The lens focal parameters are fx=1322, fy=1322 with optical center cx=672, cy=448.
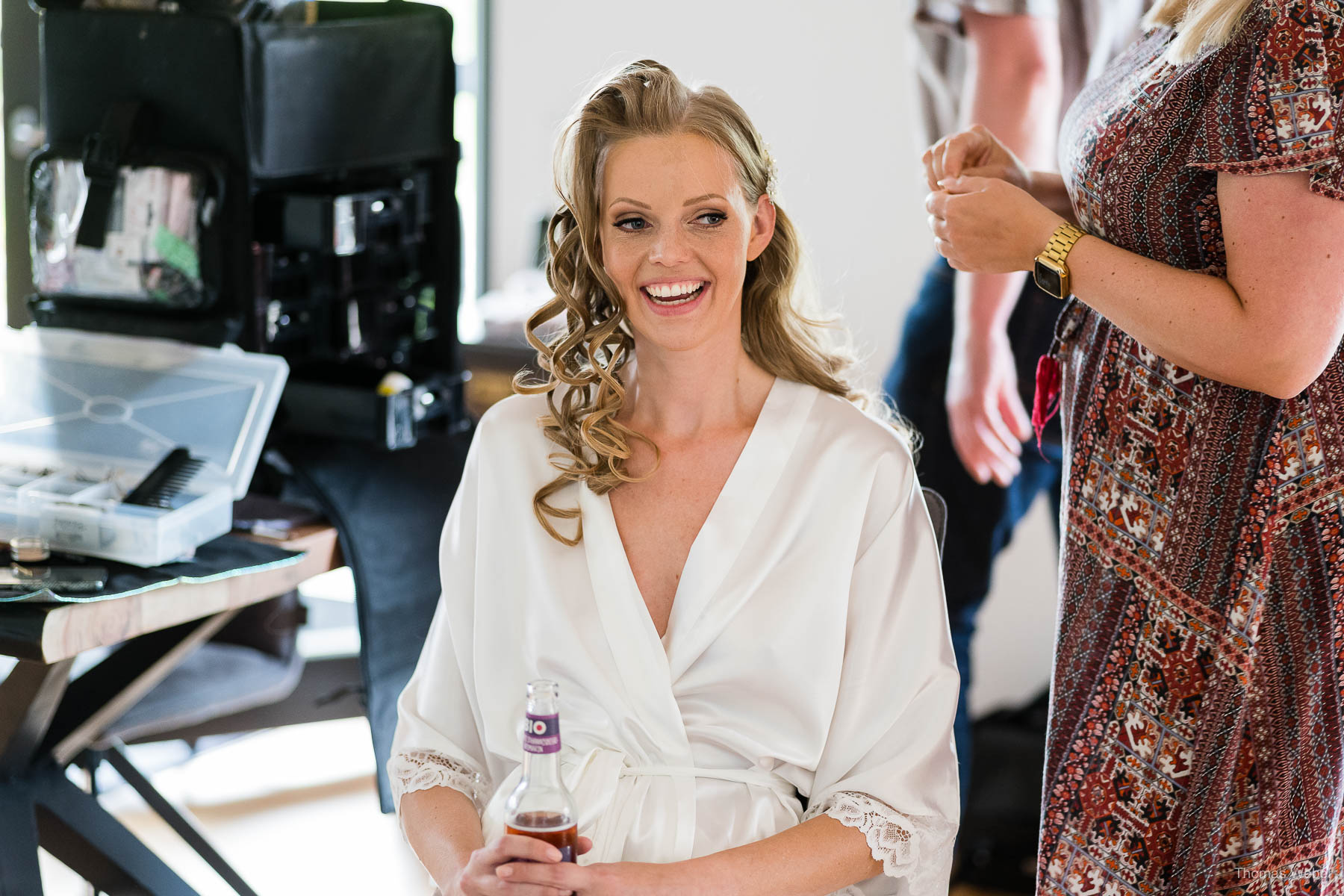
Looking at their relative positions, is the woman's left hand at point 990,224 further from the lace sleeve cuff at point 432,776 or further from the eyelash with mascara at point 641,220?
the lace sleeve cuff at point 432,776

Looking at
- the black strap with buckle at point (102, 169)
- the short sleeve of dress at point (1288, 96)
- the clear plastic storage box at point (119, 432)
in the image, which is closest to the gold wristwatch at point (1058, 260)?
the short sleeve of dress at point (1288, 96)

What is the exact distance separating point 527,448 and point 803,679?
0.43 meters

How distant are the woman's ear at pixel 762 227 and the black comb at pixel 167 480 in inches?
38.1

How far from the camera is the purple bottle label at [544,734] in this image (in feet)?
3.88

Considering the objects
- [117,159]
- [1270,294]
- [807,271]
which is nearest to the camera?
[1270,294]

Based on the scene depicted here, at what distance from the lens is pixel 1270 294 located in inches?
49.7

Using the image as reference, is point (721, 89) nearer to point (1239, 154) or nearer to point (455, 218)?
point (1239, 154)

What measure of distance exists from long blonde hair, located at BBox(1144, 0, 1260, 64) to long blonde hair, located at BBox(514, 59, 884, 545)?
470 millimetres

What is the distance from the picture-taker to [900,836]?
140cm

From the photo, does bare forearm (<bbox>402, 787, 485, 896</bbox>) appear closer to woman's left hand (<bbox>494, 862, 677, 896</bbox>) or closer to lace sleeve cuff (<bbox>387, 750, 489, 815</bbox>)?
lace sleeve cuff (<bbox>387, 750, 489, 815</bbox>)

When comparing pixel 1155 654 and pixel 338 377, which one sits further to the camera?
pixel 338 377

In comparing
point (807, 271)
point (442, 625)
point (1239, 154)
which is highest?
point (1239, 154)

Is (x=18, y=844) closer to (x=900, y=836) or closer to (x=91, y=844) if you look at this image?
(x=91, y=844)

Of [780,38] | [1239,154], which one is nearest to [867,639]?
[1239,154]
